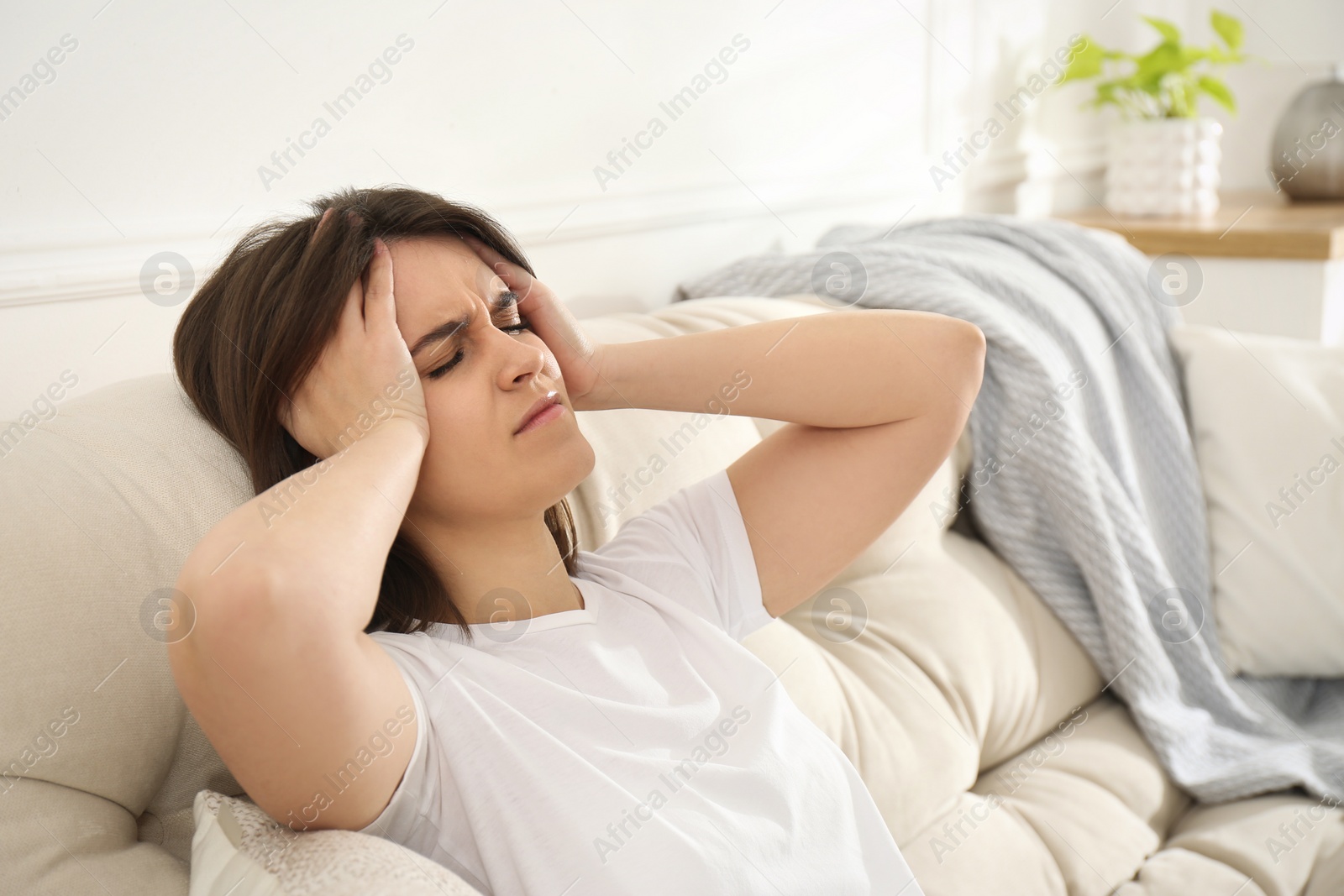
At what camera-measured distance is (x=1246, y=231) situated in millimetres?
2311

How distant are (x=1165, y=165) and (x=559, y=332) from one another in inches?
89.7

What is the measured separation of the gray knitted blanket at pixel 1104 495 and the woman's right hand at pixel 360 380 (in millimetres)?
870

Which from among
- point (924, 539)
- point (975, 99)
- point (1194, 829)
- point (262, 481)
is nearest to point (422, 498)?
point (262, 481)

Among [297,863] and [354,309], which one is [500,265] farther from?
[297,863]

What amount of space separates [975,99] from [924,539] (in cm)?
150

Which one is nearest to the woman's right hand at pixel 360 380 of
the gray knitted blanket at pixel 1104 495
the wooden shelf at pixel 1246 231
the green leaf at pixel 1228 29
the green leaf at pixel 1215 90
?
the gray knitted blanket at pixel 1104 495

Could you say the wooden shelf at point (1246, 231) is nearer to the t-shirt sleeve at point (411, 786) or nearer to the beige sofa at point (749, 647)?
the beige sofa at point (749, 647)

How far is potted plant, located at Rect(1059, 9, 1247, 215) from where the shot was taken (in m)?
2.59

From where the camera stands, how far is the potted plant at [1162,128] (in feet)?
8.51

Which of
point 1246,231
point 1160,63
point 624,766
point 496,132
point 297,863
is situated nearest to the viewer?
point 297,863

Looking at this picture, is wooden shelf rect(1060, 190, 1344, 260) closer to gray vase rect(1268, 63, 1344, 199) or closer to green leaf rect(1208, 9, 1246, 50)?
gray vase rect(1268, 63, 1344, 199)

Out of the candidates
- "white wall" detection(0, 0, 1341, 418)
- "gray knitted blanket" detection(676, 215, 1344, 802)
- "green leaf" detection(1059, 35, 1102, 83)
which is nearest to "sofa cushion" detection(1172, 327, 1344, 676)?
"gray knitted blanket" detection(676, 215, 1344, 802)

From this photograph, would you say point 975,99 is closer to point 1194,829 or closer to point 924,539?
point 924,539

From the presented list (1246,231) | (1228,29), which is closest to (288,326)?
(1246,231)
